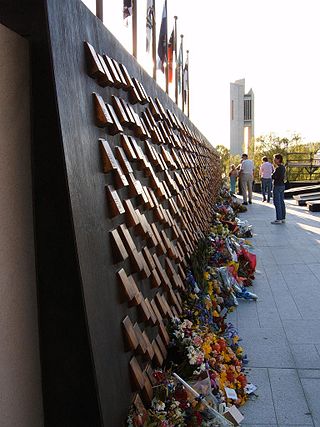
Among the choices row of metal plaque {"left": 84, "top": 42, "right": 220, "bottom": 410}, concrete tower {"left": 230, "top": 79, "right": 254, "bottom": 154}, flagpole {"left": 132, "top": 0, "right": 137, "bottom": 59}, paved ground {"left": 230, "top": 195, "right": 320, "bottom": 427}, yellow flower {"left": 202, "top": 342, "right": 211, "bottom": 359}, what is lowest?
paved ground {"left": 230, "top": 195, "right": 320, "bottom": 427}

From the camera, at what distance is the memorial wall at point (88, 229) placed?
194cm

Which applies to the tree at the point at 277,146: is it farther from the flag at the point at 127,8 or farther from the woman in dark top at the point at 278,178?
the flag at the point at 127,8

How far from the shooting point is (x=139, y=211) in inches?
122

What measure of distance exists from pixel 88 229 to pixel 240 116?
70396 mm

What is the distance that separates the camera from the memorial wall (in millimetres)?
1937

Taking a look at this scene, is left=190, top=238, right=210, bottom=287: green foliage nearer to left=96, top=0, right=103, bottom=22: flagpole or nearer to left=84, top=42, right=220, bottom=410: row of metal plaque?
left=84, top=42, right=220, bottom=410: row of metal plaque

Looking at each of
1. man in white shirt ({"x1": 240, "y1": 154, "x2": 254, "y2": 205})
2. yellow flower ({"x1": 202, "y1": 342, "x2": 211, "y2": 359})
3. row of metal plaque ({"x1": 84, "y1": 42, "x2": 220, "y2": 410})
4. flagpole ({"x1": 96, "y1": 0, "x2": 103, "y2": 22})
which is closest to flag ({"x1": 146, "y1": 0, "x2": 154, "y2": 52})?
row of metal plaque ({"x1": 84, "y1": 42, "x2": 220, "y2": 410})

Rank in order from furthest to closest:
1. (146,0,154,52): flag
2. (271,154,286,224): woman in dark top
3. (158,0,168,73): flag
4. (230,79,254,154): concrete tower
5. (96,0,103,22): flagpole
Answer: (230,79,254,154): concrete tower < (271,154,286,224): woman in dark top < (158,0,168,73): flag < (146,0,154,52): flag < (96,0,103,22): flagpole

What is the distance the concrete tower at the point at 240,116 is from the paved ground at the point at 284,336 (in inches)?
2316

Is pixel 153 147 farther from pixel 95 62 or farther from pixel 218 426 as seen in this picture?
pixel 218 426

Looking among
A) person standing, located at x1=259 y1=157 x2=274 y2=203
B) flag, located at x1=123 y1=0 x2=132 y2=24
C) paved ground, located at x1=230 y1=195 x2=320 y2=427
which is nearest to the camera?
paved ground, located at x1=230 y1=195 x2=320 y2=427

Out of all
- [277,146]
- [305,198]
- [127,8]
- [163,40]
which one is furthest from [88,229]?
[277,146]

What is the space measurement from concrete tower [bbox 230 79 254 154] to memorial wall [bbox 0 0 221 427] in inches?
2526

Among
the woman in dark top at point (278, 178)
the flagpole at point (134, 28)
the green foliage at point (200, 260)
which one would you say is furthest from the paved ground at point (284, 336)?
the flagpole at point (134, 28)
